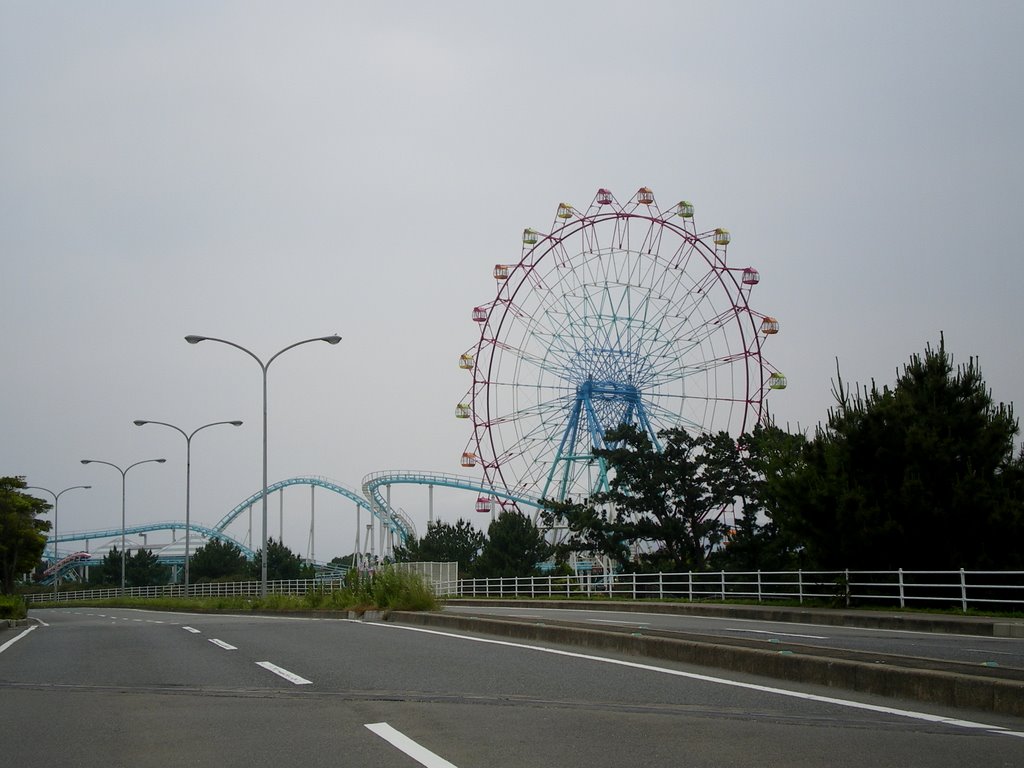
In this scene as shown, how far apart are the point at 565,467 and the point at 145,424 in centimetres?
1846

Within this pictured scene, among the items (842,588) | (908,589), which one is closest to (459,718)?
(908,589)

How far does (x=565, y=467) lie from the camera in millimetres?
45656

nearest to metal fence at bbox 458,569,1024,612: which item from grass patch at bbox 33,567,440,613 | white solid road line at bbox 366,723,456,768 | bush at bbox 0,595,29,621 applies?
grass patch at bbox 33,567,440,613

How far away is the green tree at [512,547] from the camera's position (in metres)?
58.7

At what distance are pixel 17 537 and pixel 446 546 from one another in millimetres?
29542

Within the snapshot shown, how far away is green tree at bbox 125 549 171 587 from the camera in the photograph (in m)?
95.7

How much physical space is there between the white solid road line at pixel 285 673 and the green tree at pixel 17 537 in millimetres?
49236

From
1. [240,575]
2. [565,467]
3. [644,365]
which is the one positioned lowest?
[240,575]

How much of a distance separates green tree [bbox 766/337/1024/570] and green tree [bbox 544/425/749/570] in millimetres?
15533

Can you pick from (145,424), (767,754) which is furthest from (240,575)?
(767,754)

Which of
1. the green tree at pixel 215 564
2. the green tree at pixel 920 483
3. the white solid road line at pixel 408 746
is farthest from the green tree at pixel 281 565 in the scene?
the white solid road line at pixel 408 746

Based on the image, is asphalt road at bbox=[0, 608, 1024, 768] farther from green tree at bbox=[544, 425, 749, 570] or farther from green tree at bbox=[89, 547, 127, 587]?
green tree at bbox=[89, 547, 127, 587]

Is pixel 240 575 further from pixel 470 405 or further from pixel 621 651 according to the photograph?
pixel 621 651

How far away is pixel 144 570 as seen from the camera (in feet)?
318
